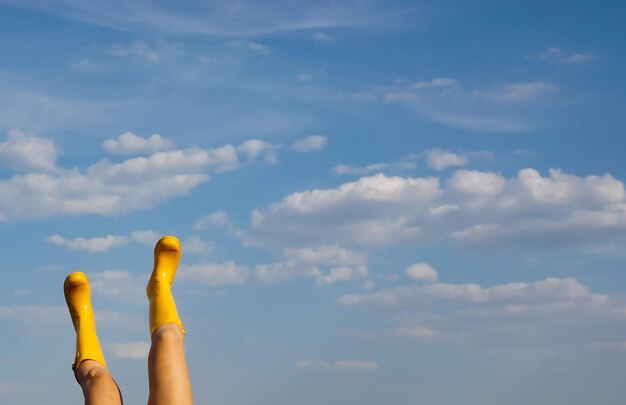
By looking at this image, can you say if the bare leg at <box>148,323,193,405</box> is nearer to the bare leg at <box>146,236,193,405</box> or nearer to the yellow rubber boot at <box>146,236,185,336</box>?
the bare leg at <box>146,236,193,405</box>

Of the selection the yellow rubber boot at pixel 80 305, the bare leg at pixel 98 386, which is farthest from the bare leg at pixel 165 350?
the yellow rubber boot at pixel 80 305

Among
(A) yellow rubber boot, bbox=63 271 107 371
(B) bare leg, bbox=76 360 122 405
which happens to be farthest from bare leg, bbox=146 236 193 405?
(A) yellow rubber boot, bbox=63 271 107 371

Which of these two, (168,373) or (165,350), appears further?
(165,350)

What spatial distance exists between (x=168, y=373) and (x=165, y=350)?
22 cm

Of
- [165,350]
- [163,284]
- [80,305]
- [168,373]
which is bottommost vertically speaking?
[168,373]

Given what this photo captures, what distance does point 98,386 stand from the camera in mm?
7246

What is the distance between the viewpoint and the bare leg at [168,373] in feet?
22.2

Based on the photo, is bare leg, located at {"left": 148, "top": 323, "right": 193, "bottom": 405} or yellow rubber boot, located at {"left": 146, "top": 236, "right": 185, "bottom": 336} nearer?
bare leg, located at {"left": 148, "top": 323, "right": 193, "bottom": 405}

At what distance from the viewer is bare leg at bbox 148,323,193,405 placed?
6.76 meters

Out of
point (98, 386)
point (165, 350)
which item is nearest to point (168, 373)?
point (165, 350)

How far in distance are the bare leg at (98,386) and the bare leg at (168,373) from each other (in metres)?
0.46

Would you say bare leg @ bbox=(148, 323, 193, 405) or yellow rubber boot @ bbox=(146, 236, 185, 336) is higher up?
yellow rubber boot @ bbox=(146, 236, 185, 336)

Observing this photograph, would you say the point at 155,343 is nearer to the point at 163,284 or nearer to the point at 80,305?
the point at 163,284

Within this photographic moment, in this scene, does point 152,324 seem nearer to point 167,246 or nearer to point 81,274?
point 167,246
